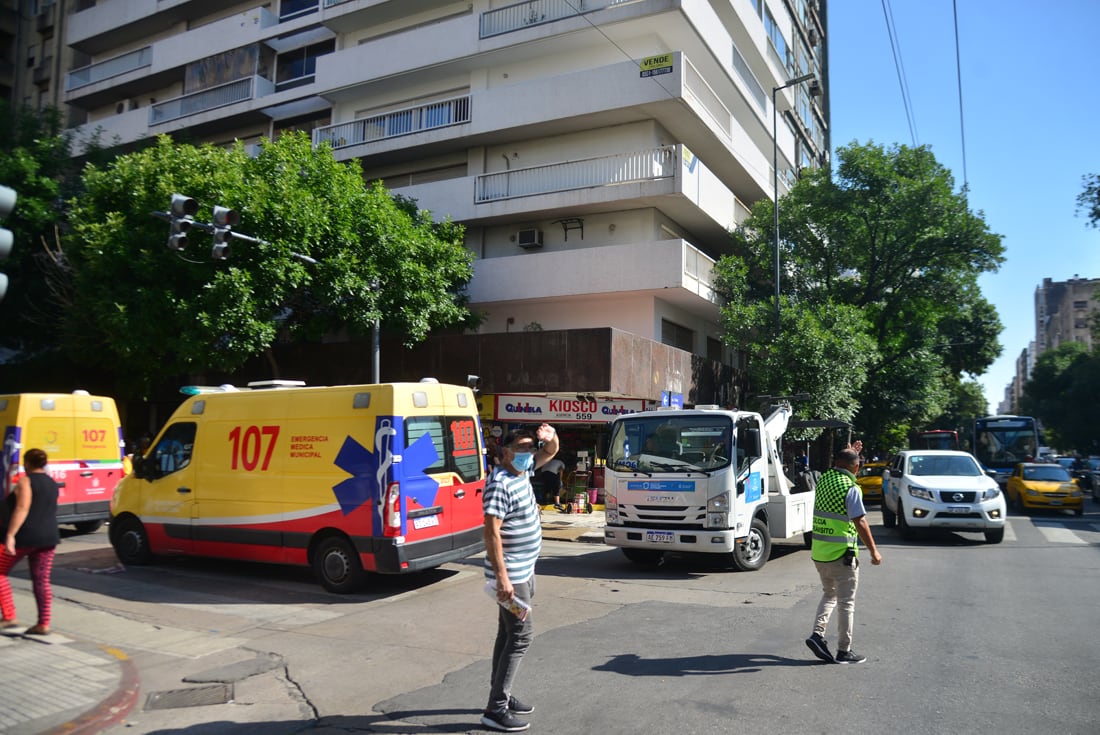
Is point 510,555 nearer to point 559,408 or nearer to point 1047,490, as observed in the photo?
point 559,408

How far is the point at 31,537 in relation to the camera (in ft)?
22.0

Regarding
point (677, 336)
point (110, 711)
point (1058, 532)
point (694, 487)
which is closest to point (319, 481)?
point (110, 711)

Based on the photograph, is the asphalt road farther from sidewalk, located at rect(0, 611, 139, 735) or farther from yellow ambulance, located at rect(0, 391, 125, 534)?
yellow ambulance, located at rect(0, 391, 125, 534)

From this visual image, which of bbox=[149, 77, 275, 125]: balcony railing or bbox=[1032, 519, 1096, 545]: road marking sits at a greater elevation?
bbox=[149, 77, 275, 125]: balcony railing

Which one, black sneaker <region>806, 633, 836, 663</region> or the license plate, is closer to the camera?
black sneaker <region>806, 633, 836, 663</region>

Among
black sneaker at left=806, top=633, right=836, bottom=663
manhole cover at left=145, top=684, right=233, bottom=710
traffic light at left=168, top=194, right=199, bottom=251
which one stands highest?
traffic light at left=168, top=194, right=199, bottom=251

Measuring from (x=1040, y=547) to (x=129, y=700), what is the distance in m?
14.2

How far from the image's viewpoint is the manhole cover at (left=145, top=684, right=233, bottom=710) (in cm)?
Result: 529

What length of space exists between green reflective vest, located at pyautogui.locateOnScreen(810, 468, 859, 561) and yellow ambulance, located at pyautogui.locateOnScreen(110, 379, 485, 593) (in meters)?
4.47

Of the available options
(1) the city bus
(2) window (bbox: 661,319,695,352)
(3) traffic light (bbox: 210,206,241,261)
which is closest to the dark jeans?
(3) traffic light (bbox: 210,206,241,261)

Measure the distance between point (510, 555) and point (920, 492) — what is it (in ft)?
37.4

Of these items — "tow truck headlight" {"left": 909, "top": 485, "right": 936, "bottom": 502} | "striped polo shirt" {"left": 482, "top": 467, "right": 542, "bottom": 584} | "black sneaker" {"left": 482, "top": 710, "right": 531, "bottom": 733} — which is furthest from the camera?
"tow truck headlight" {"left": 909, "top": 485, "right": 936, "bottom": 502}

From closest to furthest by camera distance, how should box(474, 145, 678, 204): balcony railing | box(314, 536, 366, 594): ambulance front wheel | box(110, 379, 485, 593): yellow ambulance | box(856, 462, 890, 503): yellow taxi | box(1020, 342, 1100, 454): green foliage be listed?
1. box(110, 379, 485, 593): yellow ambulance
2. box(314, 536, 366, 594): ambulance front wheel
3. box(474, 145, 678, 204): balcony railing
4. box(856, 462, 890, 503): yellow taxi
5. box(1020, 342, 1100, 454): green foliage

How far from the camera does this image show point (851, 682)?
215 inches
